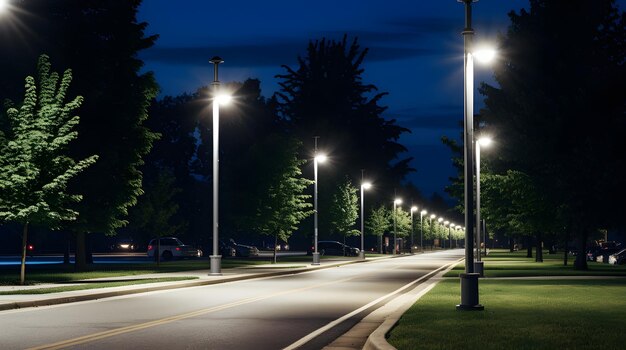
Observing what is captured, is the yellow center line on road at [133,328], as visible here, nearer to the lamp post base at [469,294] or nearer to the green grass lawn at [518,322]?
the green grass lawn at [518,322]

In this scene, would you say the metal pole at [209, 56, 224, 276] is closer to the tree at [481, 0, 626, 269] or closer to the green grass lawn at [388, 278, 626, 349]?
the green grass lawn at [388, 278, 626, 349]

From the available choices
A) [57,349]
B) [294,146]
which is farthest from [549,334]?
[294,146]

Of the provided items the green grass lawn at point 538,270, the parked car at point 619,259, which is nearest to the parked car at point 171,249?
the green grass lawn at point 538,270

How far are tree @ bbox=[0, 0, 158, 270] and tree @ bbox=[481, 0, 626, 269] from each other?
67.8 ft

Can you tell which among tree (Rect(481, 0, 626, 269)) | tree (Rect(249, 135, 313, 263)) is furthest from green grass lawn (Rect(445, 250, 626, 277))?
tree (Rect(249, 135, 313, 263))

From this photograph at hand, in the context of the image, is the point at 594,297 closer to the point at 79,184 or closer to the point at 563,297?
the point at 563,297

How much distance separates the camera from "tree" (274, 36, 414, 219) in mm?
95062

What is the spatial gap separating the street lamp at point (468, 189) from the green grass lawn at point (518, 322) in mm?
424

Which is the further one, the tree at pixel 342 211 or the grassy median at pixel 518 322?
the tree at pixel 342 211

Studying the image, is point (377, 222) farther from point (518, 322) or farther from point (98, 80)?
point (518, 322)

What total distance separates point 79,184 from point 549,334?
31.1 metres

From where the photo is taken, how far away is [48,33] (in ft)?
139

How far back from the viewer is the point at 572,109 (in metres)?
48.9

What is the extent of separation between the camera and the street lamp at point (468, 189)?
62.2 feet
